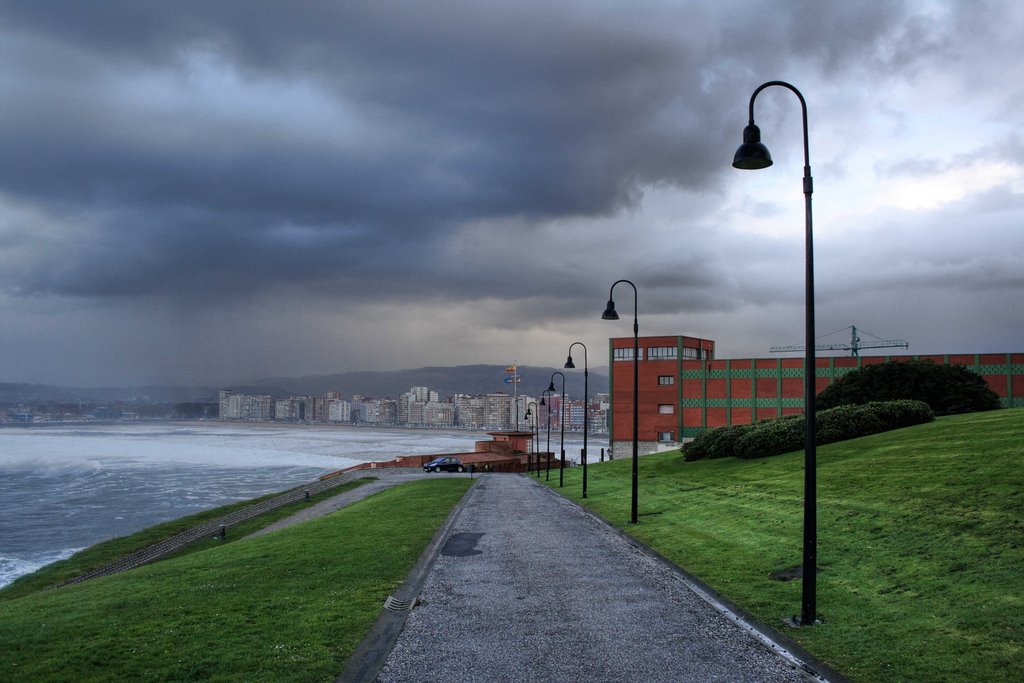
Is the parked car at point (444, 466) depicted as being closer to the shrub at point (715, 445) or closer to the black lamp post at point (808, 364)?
the shrub at point (715, 445)

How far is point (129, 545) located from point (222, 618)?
32004 mm

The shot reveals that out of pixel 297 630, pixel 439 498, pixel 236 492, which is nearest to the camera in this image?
pixel 297 630

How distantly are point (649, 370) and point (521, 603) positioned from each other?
272ft

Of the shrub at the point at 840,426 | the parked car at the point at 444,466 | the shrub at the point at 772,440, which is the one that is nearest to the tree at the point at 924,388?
the shrub at the point at 840,426

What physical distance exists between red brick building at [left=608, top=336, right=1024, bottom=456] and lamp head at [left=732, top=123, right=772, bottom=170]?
75.6m

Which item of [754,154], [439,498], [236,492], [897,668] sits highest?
[754,154]

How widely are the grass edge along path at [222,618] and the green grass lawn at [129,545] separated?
14.7 meters

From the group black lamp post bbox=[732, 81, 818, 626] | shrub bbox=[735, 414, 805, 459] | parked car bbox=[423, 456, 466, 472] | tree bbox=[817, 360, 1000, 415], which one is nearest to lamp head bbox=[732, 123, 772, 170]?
black lamp post bbox=[732, 81, 818, 626]

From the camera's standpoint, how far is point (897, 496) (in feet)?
63.5

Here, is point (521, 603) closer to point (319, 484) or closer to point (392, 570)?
point (392, 570)

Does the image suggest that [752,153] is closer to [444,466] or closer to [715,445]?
[715,445]

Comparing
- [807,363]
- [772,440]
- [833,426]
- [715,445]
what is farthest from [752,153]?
[715,445]

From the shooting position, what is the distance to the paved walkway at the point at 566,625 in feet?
32.2

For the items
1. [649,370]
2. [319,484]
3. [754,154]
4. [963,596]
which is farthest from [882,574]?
[649,370]
